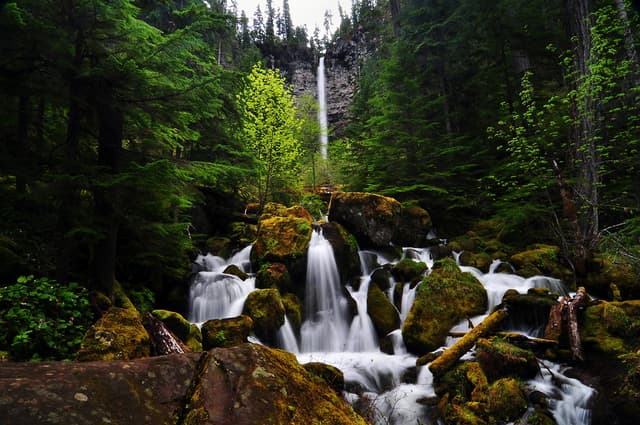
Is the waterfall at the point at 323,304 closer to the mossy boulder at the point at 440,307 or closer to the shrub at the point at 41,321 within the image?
the mossy boulder at the point at 440,307

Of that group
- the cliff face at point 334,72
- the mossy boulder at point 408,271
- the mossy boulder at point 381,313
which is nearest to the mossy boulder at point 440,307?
the mossy boulder at point 381,313

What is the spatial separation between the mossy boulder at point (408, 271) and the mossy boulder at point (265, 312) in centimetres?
407

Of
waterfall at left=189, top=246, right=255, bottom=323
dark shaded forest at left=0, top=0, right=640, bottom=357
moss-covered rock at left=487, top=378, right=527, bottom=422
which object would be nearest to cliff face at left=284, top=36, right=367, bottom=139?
dark shaded forest at left=0, top=0, right=640, bottom=357

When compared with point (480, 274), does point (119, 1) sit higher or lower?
higher

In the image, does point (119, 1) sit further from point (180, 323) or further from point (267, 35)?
point (267, 35)

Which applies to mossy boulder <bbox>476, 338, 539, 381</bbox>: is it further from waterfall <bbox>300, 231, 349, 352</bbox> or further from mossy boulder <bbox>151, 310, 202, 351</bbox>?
mossy boulder <bbox>151, 310, 202, 351</bbox>

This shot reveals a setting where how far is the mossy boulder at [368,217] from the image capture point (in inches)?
492

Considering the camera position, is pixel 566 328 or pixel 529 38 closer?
pixel 566 328

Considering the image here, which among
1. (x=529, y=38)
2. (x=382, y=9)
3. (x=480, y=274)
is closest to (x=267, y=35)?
(x=382, y=9)

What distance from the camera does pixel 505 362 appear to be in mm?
6059

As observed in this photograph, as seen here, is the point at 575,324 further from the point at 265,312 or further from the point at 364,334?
the point at 265,312

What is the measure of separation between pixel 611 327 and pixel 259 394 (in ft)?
26.6

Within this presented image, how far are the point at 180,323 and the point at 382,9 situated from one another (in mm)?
59666

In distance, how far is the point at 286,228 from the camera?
37.8ft
